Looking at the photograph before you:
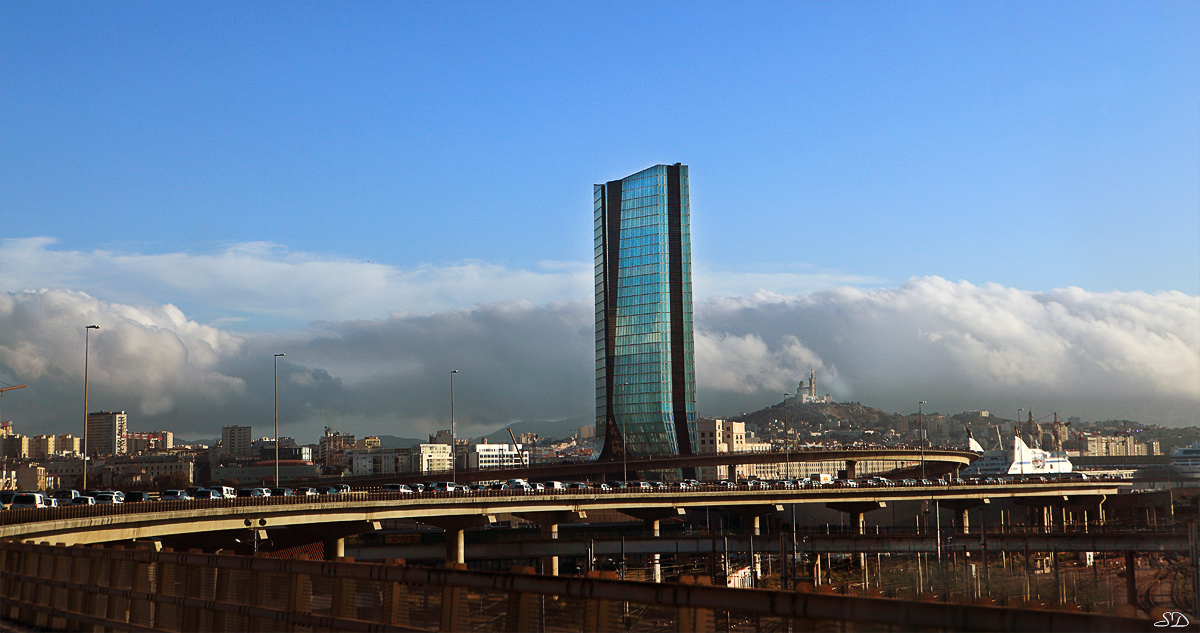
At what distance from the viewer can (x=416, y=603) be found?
12023 millimetres

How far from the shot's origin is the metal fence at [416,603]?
910 cm

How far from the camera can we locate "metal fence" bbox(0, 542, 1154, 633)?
9.10 m

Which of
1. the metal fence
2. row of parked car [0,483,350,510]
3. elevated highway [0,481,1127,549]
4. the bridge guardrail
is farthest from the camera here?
row of parked car [0,483,350,510]

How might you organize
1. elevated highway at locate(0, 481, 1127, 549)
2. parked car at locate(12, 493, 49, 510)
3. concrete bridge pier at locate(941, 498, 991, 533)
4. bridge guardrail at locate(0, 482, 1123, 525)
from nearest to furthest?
bridge guardrail at locate(0, 482, 1123, 525) → elevated highway at locate(0, 481, 1127, 549) → parked car at locate(12, 493, 49, 510) → concrete bridge pier at locate(941, 498, 991, 533)

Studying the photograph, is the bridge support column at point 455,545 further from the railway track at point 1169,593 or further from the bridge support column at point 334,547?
the railway track at point 1169,593

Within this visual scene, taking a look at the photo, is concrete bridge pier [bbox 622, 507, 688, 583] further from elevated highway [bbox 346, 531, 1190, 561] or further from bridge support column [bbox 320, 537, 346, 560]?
bridge support column [bbox 320, 537, 346, 560]

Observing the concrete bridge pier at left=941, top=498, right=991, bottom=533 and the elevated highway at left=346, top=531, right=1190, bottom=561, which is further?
the concrete bridge pier at left=941, top=498, right=991, bottom=533

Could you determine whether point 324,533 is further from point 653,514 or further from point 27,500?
point 653,514

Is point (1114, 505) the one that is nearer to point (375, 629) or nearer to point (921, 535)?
point (921, 535)

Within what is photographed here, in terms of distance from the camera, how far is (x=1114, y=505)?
160000 millimetres

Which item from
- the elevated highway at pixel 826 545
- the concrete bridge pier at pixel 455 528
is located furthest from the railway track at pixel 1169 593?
the concrete bridge pier at pixel 455 528

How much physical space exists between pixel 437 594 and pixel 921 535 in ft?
270

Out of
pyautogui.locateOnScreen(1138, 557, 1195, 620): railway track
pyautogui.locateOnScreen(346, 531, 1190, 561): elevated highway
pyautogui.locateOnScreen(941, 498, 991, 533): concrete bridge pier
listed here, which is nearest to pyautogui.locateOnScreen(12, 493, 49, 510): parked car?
pyautogui.locateOnScreen(346, 531, 1190, 561): elevated highway

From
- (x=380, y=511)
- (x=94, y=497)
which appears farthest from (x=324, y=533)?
(x=94, y=497)
